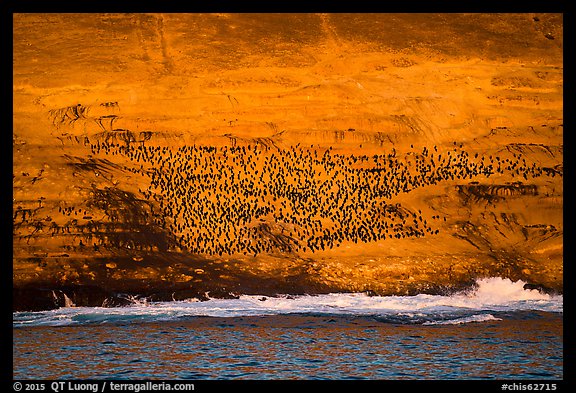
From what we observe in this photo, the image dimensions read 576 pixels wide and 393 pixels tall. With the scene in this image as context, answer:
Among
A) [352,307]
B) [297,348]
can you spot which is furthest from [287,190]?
[297,348]

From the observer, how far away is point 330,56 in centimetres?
3431

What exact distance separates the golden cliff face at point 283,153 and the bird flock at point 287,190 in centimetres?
4

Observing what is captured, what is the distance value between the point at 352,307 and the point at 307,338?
371 centimetres

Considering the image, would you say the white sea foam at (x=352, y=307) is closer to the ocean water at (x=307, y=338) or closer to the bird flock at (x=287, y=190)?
the ocean water at (x=307, y=338)

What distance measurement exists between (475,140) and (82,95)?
1189 cm

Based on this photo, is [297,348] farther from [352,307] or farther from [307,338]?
[352,307]

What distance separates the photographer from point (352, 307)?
2941 cm

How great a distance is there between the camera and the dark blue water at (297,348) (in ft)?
Answer: 73.7

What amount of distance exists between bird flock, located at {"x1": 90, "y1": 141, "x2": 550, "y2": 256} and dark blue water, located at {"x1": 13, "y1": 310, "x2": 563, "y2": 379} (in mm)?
3588

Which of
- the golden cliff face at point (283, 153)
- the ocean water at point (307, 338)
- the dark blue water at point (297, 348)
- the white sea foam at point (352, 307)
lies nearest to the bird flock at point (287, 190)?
the golden cliff face at point (283, 153)

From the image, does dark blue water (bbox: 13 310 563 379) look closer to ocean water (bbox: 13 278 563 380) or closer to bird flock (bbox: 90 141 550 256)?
ocean water (bbox: 13 278 563 380)
